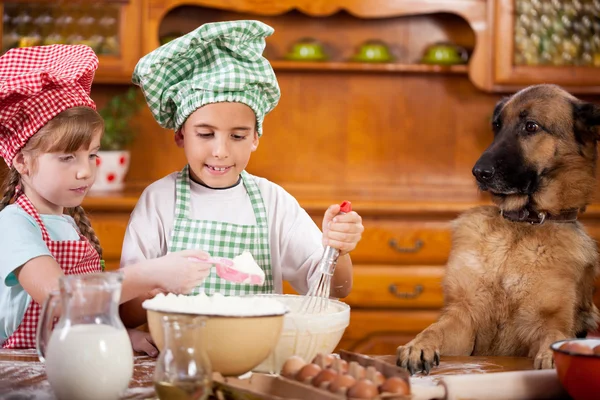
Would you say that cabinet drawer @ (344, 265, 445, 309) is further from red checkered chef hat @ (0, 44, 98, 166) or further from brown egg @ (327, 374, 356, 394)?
brown egg @ (327, 374, 356, 394)

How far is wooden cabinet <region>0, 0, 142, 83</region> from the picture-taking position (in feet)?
9.91

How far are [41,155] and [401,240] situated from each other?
1712mm

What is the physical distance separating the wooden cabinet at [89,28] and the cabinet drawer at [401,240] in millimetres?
991

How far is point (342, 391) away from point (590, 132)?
3.13ft

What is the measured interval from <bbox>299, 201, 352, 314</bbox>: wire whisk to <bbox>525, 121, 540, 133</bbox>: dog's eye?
0.54 metres

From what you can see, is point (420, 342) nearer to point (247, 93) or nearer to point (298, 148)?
point (247, 93)

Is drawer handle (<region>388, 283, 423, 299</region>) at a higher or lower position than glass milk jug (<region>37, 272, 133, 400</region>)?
lower

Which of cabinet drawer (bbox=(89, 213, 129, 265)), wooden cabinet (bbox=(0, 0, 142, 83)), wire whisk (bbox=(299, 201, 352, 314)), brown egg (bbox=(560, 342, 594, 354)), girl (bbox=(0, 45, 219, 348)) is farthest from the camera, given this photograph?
wooden cabinet (bbox=(0, 0, 142, 83))

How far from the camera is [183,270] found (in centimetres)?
108

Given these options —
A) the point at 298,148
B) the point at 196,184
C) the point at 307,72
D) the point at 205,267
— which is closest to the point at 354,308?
the point at 298,148

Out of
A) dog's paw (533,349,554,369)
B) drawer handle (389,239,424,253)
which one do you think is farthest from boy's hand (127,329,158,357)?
drawer handle (389,239,424,253)

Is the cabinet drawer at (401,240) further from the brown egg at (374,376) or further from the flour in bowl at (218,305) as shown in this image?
the brown egg at (374,376)

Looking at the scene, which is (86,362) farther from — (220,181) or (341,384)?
(220,181)

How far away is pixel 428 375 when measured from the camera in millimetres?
1172
